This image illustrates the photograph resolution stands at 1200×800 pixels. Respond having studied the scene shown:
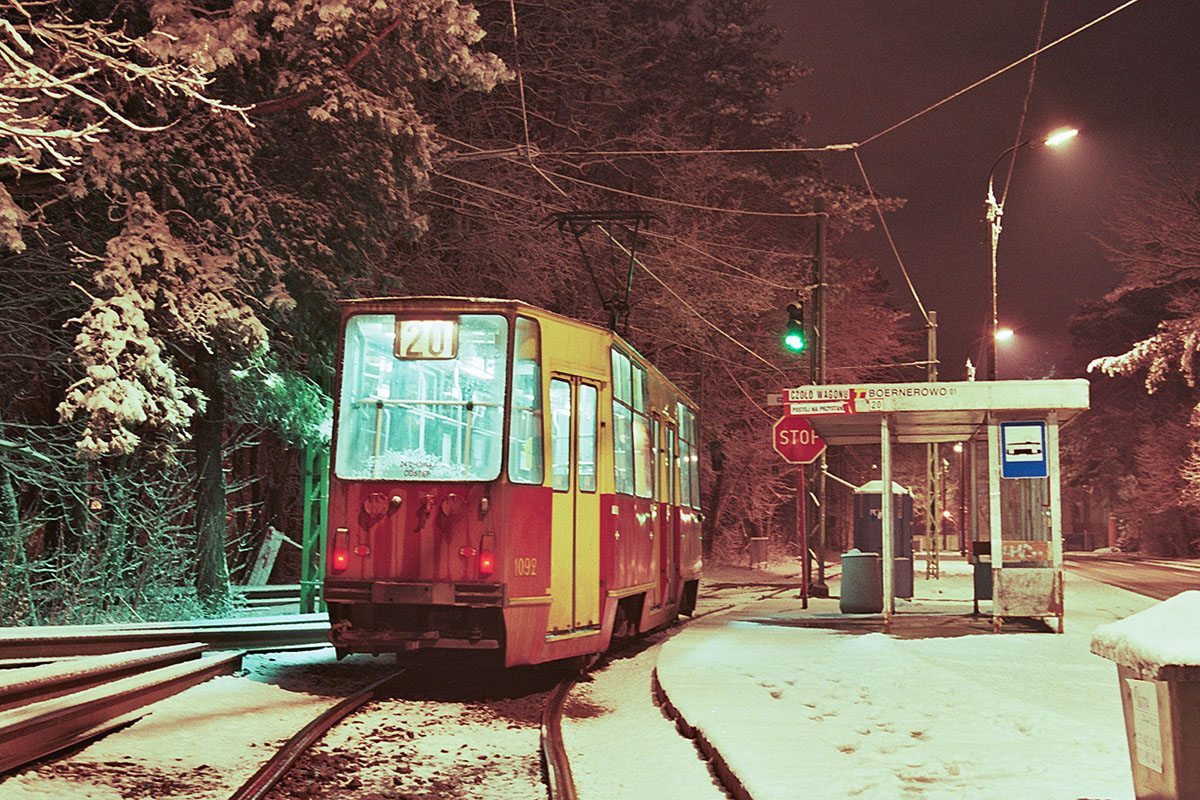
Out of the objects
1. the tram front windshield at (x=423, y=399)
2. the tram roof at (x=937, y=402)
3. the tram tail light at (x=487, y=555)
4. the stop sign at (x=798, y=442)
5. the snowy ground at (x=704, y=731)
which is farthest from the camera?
the stop sign at (x=798, y=442)

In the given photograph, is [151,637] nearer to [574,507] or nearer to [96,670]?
[96,670]

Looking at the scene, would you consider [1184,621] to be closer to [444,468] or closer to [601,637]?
[444,468]

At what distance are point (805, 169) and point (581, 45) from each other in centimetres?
1507

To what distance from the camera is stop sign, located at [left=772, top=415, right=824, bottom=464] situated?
2105 cm

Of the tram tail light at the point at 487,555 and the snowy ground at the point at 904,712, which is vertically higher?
the tram tail light at the point at 487,555

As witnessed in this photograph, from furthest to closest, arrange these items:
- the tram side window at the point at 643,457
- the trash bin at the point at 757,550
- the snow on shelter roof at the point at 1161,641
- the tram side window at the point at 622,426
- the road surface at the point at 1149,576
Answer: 1. the trash bin at the point at 757,550
2. the road surface at the point at 1149,576
3. the tram side window at the point at 643,457
4. the tram side window at the point at 622,426
5. the snow on shelter roof at the point at 1161,641

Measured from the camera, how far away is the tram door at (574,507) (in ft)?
37.2

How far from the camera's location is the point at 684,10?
38.3 metres

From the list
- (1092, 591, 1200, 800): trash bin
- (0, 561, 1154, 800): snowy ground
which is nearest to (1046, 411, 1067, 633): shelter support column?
(0, 561, 1154, 800): snowy ground

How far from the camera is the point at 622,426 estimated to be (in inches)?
513

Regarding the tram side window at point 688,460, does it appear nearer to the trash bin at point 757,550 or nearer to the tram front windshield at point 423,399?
the tram front windshield at point 423,399

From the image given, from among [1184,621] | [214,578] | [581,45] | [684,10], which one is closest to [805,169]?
[684,10]

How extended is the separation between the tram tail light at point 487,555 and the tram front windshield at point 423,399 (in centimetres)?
55

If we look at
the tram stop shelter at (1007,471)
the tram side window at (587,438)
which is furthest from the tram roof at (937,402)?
the tram side window at (587,438)
